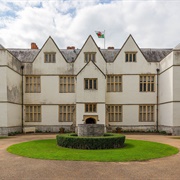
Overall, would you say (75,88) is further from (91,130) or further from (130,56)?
(91,130)

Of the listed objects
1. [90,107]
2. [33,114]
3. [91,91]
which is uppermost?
[91,91]

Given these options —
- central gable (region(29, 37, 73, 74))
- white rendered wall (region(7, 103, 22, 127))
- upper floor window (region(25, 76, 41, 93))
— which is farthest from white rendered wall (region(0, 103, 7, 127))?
central gable (region(29, 37, 73, 74))

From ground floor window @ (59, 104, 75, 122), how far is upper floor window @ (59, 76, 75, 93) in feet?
7.25

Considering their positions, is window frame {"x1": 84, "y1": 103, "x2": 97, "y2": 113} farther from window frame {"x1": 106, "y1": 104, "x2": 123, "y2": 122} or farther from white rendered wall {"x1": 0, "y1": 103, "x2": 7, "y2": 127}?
white rendered wall {"x1": 0, "y1": 103, "x2": 7, "y2": 127}

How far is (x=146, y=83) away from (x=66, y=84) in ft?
38.7

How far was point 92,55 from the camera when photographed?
99.5ft

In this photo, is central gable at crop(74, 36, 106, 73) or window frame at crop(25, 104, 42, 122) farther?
central gable at crop(74, 36, 106, 73)

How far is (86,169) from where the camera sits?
9562 mm

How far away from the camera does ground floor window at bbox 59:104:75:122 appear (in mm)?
30016

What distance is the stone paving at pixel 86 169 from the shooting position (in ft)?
28.4

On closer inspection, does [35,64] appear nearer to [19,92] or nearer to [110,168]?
[19,92]

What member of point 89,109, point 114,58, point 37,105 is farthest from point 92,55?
point 37,105

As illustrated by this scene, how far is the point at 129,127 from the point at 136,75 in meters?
7.68

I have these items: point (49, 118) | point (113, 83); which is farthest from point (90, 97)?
point (49, 118)
